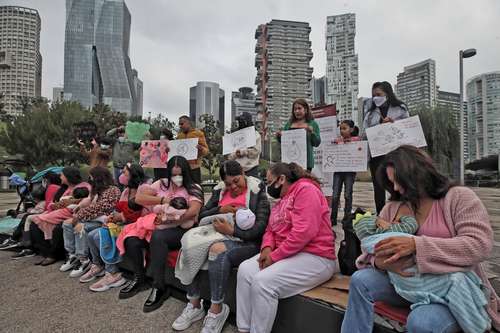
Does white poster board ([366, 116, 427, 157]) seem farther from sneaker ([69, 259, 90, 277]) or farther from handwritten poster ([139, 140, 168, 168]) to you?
sneaker ([69, 259, 90, 277])

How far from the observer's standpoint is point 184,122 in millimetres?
5141

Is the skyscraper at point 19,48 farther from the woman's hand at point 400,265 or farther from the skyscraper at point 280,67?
the woman's hand at point 400,265

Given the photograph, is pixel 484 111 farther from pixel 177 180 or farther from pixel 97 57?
pixel 97 57

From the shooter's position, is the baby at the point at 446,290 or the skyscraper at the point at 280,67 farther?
the skyscraper at the point at 280,67

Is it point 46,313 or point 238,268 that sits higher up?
point 238,268

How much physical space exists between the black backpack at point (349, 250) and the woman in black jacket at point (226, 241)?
2.33 feet

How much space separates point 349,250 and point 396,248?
2.86 feet

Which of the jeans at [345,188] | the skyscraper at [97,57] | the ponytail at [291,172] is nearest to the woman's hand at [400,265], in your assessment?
→ the ponytail at [291,172]

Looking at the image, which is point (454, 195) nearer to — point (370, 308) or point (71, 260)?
point (370, 308)

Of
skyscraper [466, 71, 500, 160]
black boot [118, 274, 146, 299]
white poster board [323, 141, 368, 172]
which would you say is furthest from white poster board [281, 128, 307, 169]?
skyscraper [466, 71, 500, 160]

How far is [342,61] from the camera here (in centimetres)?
4916

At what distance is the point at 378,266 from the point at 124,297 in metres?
2.67

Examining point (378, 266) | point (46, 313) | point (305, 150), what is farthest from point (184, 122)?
point (378, 266)

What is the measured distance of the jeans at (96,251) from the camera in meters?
3.75
